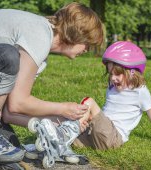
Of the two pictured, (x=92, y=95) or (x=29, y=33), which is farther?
(x=92, y=95)

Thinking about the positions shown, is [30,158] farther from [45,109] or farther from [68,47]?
[68,47]

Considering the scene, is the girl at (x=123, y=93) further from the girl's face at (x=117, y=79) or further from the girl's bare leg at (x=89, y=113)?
the girl's bare leg at (x=89, y=113)

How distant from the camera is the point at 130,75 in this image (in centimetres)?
500

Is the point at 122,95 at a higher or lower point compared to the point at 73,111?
lower

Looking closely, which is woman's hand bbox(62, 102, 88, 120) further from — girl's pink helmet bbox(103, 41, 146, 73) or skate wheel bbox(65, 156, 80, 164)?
girl's pink helmet bbox(103, 41, 146, 73)

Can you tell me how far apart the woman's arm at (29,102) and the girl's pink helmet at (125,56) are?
87cm

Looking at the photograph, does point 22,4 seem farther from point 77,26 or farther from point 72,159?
point 72,159

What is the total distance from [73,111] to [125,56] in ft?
3.26

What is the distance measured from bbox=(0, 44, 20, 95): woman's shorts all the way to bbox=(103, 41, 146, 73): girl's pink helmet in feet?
4.14

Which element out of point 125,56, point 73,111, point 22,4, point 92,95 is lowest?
point 22,4

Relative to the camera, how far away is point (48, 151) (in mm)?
4031

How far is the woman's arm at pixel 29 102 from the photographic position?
411cm

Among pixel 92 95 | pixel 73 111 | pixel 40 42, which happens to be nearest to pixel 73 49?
pixel 40 42

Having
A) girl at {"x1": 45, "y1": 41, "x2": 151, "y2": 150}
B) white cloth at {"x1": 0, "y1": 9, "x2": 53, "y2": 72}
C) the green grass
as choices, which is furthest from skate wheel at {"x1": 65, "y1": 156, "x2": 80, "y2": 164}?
white cloth at {"x1": 0, "y1": 9, "x2": 53, "y2": 72}
